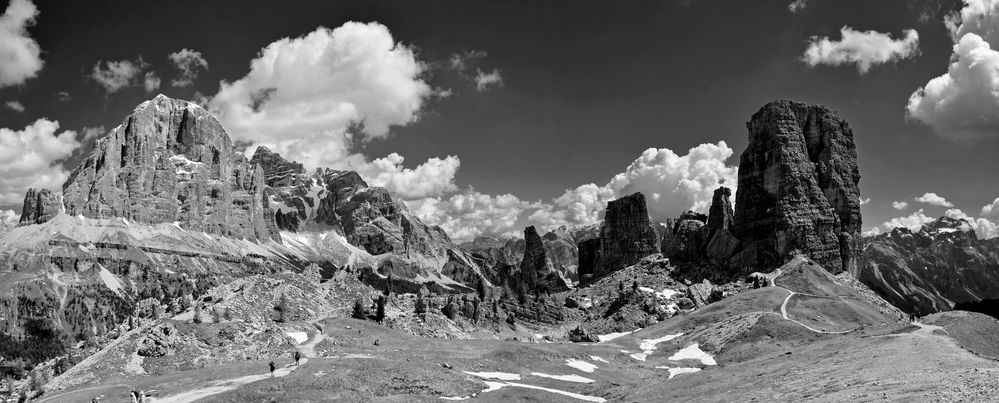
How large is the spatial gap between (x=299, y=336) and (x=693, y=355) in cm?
7644

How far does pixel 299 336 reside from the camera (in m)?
104

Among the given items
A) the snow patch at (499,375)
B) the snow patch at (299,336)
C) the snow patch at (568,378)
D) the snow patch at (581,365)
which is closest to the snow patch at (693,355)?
the snow patch at (581,365)

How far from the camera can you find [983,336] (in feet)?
303

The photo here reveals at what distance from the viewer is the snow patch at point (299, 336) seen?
334 ft

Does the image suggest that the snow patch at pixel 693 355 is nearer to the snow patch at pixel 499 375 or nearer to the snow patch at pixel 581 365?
the snow patch at pixel 581 365

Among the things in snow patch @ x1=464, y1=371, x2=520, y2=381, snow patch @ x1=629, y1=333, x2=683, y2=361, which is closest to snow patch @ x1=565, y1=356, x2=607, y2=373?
snow patch @ x1=464, y1=371, x2=520, y2=381

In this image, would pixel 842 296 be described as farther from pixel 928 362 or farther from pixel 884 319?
pixel 928 362

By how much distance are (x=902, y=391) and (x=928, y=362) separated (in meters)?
15.8

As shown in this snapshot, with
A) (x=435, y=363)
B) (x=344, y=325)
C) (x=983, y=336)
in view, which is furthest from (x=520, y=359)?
(x=983, y=336)

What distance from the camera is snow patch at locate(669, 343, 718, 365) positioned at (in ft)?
414

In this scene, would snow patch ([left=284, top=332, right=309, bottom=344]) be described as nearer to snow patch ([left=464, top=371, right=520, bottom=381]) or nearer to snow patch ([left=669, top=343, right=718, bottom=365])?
snow patch ([left=464, top=371, right=520, bottom=381])

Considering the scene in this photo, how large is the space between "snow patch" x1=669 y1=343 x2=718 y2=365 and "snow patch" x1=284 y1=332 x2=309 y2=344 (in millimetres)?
70505

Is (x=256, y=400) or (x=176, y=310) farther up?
(x=176, y=310)

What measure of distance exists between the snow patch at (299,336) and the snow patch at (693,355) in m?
70.5
